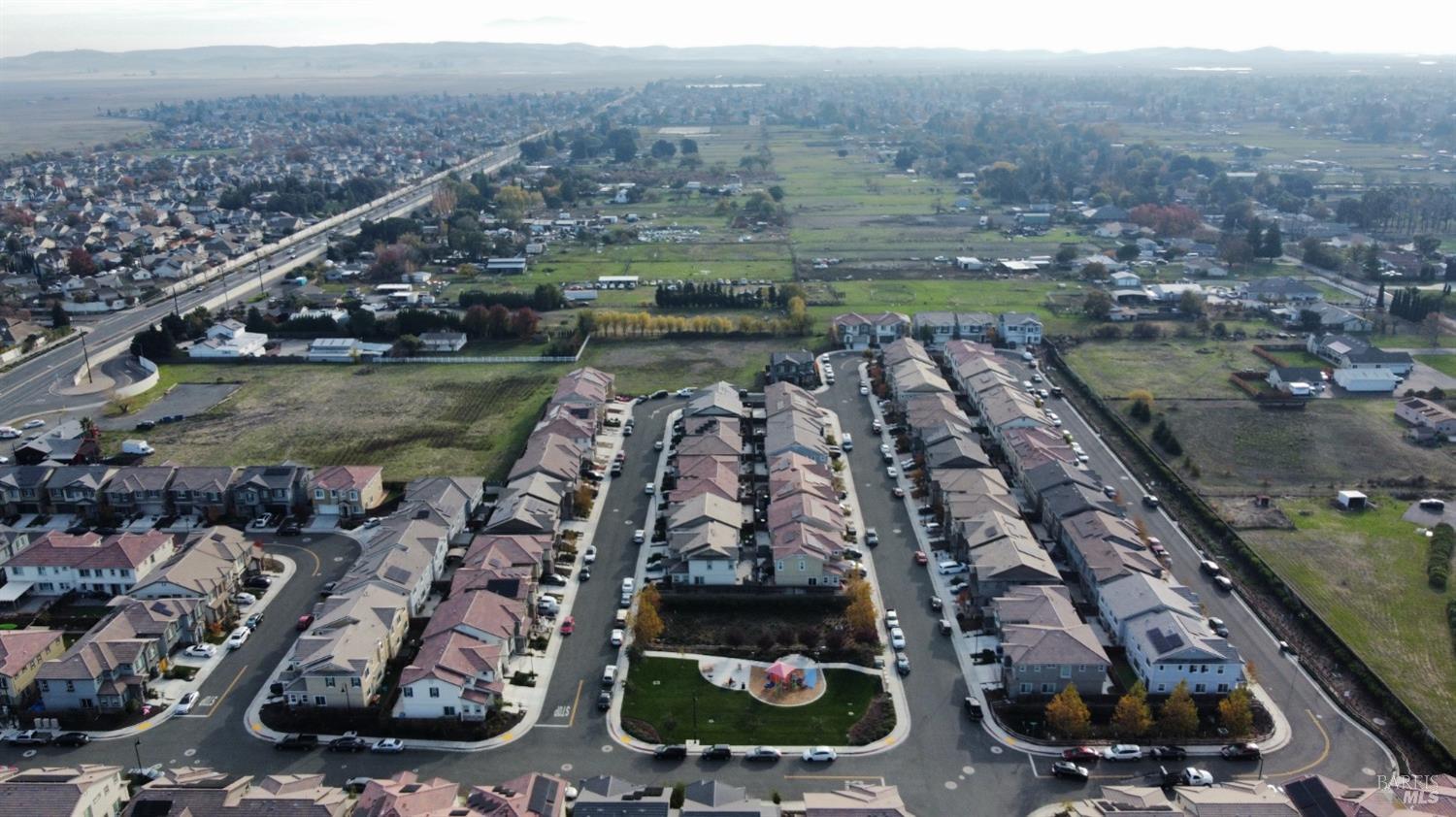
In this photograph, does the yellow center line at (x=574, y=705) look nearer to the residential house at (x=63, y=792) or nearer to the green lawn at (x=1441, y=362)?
the residential house at (x=63, y=792)

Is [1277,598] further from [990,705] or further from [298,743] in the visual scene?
[298,743]

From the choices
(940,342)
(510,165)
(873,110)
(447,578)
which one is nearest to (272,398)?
(447,578)

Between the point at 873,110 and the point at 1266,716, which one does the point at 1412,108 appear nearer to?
the point at 873,110

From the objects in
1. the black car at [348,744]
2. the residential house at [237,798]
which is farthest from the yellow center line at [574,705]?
the residential house at [237,798]

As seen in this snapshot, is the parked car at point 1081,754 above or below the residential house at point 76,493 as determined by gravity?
below

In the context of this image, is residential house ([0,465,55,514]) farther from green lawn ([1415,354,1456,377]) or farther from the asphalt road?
green lawn ([1415,354,1456,377])

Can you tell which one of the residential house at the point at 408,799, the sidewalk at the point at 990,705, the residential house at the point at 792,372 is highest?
the residential house at the point at 792,372

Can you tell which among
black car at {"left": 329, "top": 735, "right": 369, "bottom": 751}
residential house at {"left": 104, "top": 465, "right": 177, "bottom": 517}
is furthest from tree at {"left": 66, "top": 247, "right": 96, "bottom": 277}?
black car at {"left": 329, "top": 735, "right": 369, "bottom": 751}
